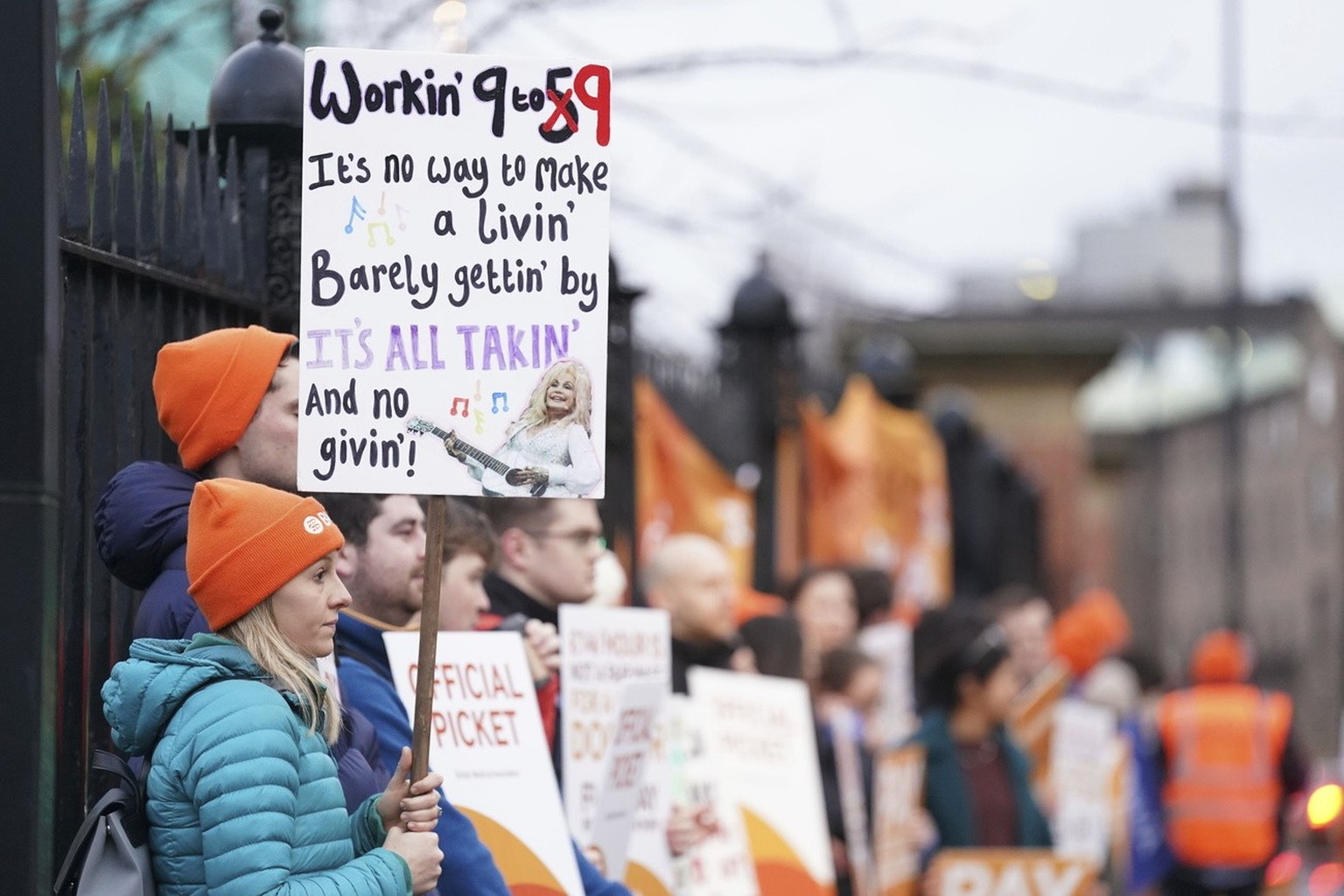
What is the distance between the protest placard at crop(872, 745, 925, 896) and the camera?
873 centimetres

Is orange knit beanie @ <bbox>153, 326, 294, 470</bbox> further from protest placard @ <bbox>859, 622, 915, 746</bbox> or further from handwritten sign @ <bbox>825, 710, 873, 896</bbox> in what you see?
protest placard @ <bbox>859, 622, 915, 746</bbox>

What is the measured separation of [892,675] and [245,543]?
8.16 metres

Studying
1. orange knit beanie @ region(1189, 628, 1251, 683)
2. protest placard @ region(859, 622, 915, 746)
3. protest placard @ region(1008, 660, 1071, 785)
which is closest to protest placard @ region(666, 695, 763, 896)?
protest placard @ region(859, 622, 915, 746)

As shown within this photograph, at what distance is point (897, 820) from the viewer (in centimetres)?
886

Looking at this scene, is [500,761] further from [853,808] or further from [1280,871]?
[1280,871]

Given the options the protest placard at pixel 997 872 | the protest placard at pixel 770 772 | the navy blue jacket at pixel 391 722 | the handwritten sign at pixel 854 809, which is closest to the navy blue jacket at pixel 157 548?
the navy blue jacket at pixel 391 722

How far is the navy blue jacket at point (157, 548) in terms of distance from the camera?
4.48 meters

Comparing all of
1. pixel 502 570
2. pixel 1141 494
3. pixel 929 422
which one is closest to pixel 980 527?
pixel 929 422

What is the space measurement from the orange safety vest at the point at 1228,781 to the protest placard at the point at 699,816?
5.78 metres

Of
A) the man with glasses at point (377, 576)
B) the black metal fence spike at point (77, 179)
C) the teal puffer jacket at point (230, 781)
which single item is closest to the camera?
the teal puffer jacket at point (230, 781)

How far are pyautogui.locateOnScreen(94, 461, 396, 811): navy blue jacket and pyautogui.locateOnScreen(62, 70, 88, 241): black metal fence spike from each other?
2.45 ft

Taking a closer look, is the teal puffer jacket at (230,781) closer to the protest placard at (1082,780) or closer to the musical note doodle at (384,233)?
the musical note doodle at (384,233)

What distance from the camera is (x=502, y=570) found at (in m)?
6.55

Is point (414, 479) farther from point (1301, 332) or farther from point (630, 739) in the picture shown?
point (1301, 332)
